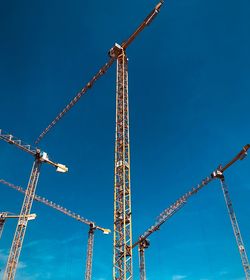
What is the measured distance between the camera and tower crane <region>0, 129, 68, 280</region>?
38750mm

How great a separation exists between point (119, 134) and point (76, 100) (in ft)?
105

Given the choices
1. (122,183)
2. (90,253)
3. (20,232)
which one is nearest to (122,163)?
(122,183)

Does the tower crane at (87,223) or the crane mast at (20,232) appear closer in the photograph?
the crane mast at (20,232)

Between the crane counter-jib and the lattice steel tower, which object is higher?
the crane counter-jib

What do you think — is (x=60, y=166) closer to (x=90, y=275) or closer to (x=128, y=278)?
(x=90, y=275)

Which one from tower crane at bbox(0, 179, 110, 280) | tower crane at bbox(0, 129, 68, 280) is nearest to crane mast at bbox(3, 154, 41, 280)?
tower crane at bbox(0, 129, 68, 280)

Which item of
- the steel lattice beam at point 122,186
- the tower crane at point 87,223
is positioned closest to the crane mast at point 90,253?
the tower crane at point 87,223

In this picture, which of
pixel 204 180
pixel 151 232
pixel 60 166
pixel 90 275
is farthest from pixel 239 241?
pixel 60 166

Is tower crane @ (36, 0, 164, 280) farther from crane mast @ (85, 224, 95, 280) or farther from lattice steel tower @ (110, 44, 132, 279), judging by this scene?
crane mast @ (85, 224, 95, 280)

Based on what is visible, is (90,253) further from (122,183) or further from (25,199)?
(122,183)

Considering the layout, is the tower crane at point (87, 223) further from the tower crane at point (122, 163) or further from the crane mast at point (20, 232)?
the tower crane at point (122, 163)

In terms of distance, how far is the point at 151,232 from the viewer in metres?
64.8

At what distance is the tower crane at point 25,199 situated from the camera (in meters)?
38.8

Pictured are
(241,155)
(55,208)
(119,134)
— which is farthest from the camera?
(55,208)
